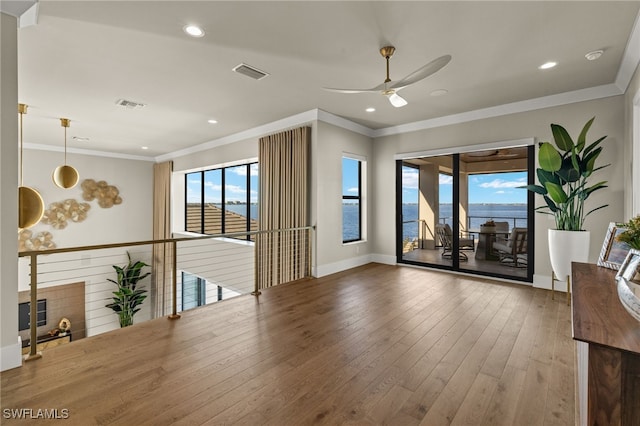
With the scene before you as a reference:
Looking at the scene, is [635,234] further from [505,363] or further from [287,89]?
[287,89]

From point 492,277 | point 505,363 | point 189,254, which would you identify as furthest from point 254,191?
point 505,363

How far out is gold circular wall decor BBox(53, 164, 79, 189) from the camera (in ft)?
17.3

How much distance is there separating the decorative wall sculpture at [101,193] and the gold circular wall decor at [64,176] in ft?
8.78

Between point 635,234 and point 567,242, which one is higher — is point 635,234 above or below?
above

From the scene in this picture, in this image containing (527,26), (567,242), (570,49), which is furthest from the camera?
(567,242)

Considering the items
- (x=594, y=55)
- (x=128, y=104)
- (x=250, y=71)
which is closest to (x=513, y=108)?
(x=594, y=55)

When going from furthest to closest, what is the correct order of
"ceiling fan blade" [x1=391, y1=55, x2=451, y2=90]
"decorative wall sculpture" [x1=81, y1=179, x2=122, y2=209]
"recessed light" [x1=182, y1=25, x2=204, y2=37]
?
"decorative wall sculpture" [x1=81, y1=179, x2=122, y2=209] → "recessed light" [x1=182, y1=25, x2=204, y2=37] → "ceiling fan blade" [x1=391, y1=55, x2=451, y2=90]

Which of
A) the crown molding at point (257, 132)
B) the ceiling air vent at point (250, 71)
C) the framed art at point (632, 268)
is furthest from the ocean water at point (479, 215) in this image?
the ceiling air vent at point (250, 71)

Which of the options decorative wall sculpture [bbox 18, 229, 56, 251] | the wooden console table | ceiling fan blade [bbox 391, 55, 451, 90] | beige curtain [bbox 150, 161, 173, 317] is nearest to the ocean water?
ceiling fan blade [bbox 391, 55, 451, 90]

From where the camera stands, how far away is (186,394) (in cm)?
191

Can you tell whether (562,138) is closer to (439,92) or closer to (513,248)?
(439,92)

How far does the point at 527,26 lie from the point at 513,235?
10.6 feet

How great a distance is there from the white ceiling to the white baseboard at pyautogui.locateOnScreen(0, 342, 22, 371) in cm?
262

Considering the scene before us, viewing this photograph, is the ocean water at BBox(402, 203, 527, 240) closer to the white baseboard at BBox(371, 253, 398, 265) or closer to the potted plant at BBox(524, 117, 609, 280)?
the white baseboard at BBox(371, 253, 398, 265)
